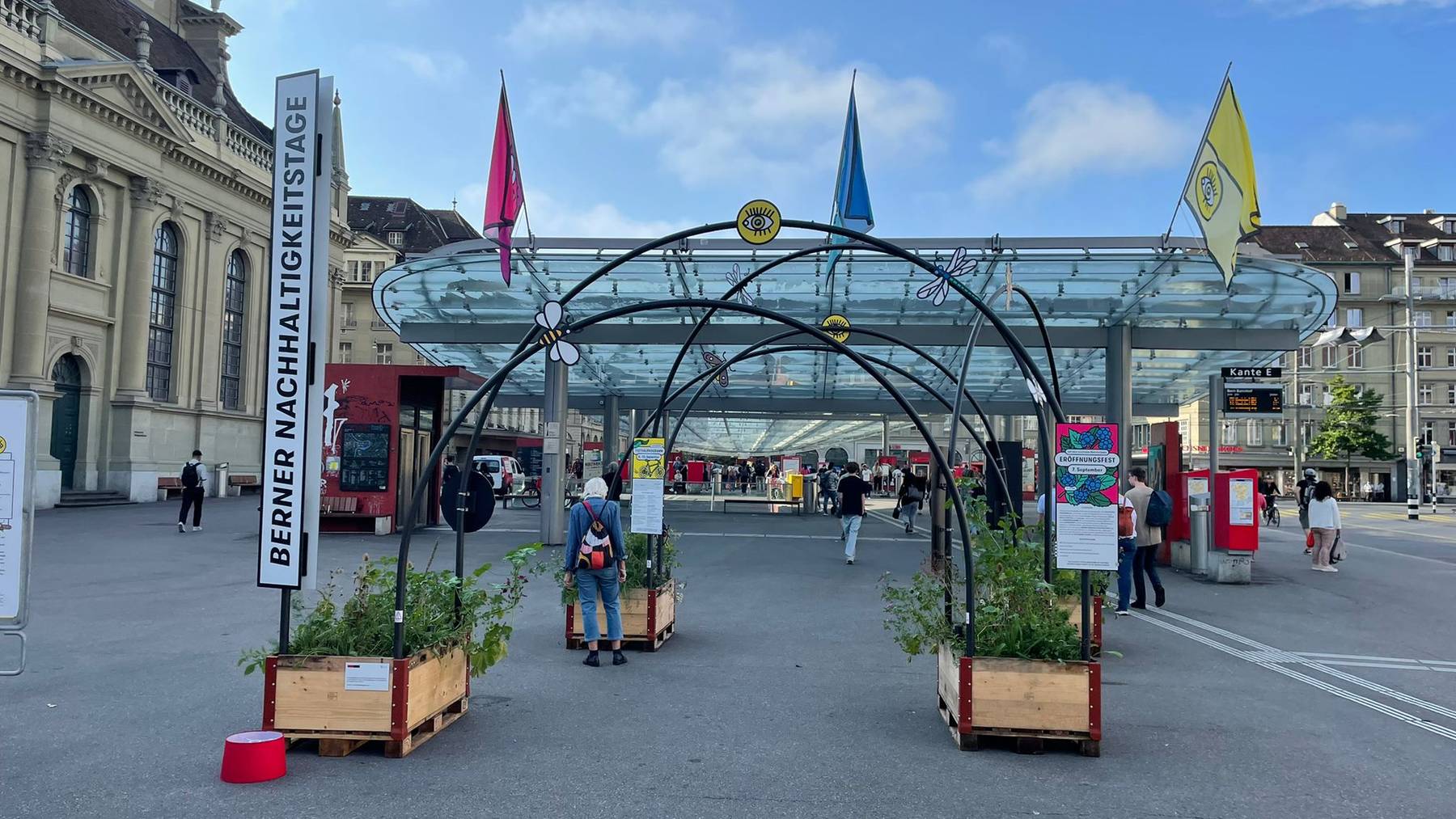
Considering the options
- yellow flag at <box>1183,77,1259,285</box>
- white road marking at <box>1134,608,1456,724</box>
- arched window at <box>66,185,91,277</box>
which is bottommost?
white road marking at <box>1134,608,1456,724</box>

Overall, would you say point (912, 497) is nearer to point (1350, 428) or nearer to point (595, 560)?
point (595, 560)

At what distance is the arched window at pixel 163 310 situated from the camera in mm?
38406

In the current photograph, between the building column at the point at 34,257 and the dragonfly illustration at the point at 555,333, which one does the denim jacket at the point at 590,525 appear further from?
the building column at the point at 34,257

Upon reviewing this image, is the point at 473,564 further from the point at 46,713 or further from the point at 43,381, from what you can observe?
the point at 43,381

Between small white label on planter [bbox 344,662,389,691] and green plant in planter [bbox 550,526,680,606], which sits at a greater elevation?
green plant in planter [bbox 550,526,680,606]

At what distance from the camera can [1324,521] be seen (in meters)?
18.3

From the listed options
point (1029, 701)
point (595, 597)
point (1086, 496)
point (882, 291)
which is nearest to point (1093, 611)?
point (1086, 496)

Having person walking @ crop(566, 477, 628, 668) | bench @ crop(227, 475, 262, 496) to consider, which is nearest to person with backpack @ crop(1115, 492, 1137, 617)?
person walking @ crop(566, 477, 628, 668)

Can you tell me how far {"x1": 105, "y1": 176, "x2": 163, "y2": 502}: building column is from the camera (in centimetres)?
3509

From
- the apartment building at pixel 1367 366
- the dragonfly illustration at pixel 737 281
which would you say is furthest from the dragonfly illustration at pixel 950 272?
the apartment building at pixel 1367 366

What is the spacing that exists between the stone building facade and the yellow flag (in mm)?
30151

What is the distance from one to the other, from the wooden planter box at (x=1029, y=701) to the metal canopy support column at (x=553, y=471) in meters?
15.3

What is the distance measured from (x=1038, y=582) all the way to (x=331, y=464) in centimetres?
1904

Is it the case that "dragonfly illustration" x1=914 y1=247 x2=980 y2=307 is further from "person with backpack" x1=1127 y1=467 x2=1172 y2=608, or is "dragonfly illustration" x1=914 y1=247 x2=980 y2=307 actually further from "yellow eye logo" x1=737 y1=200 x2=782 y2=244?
"yellow eye logo" x1=737 y1=200 x2=782 y2=244
